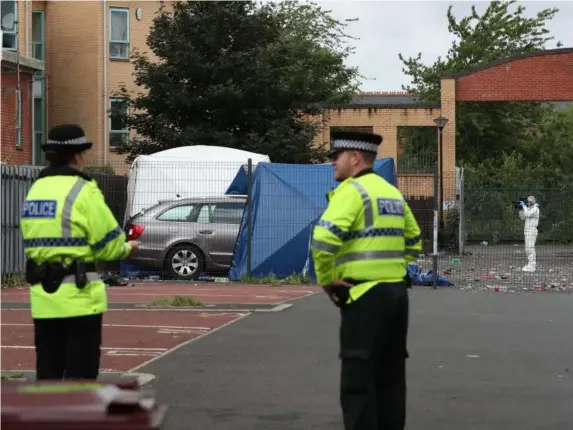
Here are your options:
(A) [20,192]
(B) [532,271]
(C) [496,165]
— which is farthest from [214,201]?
(C) [496,165]

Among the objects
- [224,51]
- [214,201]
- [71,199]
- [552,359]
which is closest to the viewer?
[71,199]

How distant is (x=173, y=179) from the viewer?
20922mm

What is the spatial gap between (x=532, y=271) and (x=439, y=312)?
6.65 m

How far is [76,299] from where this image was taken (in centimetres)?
577

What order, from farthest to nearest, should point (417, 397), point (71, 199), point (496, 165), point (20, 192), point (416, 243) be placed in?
point (496, 165), point (20, 192), point (417, 397), point (416, 243), point (71, 199)

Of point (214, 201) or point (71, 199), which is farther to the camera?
point (214, 201)

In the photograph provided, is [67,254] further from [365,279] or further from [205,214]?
[205,214]

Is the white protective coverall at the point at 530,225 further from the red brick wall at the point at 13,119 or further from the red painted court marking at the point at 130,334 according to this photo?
the red brick wall at the point at 13,119

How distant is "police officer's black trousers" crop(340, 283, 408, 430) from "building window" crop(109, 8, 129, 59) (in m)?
35.0

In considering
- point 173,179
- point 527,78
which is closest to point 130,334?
point 173,179

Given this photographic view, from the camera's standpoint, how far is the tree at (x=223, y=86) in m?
30.1

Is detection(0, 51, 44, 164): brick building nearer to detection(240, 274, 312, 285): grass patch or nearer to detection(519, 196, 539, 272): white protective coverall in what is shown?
detection(240, 274, 312, 285): grass patch

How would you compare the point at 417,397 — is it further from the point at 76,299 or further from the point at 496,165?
the point at 496,165

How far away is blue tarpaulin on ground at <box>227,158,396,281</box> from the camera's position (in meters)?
19.5
